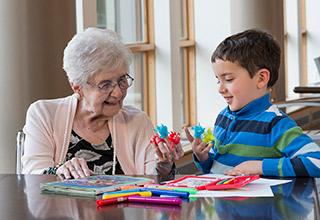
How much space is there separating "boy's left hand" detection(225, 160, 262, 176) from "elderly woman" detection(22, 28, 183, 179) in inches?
18.7

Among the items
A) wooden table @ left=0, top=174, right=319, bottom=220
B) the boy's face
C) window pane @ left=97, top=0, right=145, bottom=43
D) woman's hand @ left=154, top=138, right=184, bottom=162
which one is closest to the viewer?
wooden table @ left=0, top=174, right=319, bottom=220

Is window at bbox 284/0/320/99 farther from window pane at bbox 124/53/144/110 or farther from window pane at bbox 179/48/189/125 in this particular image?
window pane at bbox 124/53/144/110

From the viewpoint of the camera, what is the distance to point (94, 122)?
3396mm

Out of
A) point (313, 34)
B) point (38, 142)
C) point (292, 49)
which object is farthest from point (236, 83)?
point (313, 34)

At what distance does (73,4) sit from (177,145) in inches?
58.5

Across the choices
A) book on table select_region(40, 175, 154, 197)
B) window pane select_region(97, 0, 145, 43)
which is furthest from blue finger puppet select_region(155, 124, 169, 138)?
window pane select_region(97, 0, 145, 43)

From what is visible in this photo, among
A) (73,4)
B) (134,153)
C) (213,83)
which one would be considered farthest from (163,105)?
(134,153)

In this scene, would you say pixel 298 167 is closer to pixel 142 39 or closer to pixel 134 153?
pixel 134 153

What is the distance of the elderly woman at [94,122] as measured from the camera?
10.7 ft

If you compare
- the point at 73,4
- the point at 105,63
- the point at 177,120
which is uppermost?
the point at 73,4

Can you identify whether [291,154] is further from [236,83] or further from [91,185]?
[91,185]

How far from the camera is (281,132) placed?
9.80ft

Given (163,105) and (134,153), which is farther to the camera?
(163,105)

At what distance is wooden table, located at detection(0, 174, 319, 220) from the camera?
2.21 metres
